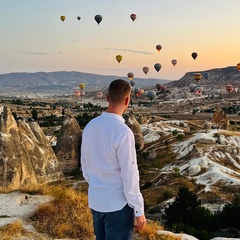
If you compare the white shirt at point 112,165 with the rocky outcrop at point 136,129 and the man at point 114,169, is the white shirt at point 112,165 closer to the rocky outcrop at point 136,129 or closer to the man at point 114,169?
the man at point 114,169

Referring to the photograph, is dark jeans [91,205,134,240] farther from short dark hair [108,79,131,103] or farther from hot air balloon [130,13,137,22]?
hot air balloon [130,13,137,22]

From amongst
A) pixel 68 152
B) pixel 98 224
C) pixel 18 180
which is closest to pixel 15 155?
pixel 18 180

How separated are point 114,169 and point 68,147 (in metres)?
27.9

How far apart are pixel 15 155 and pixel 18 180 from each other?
1.41 metres

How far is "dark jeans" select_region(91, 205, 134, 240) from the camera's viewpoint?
3.74 meters

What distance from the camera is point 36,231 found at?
6566 mm

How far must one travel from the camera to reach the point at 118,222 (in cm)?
Answer: 376

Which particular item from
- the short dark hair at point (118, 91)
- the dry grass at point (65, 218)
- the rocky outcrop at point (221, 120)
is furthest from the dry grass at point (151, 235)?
the rocky outcrop at point (221, 120)

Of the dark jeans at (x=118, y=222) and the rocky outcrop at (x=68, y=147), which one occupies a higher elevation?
the dark jeans at (x=118, y=222)

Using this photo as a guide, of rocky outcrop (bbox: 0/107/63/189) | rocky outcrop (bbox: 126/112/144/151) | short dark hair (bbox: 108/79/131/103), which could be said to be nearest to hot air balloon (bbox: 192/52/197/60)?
rocky outcrop (bbox: 126/112/144/151)

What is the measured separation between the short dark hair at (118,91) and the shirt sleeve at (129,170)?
383 mm

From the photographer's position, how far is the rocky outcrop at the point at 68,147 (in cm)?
3110

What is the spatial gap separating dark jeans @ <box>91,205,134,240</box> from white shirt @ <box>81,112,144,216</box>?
0.07 meters

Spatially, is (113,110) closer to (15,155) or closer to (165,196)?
(15,155)
